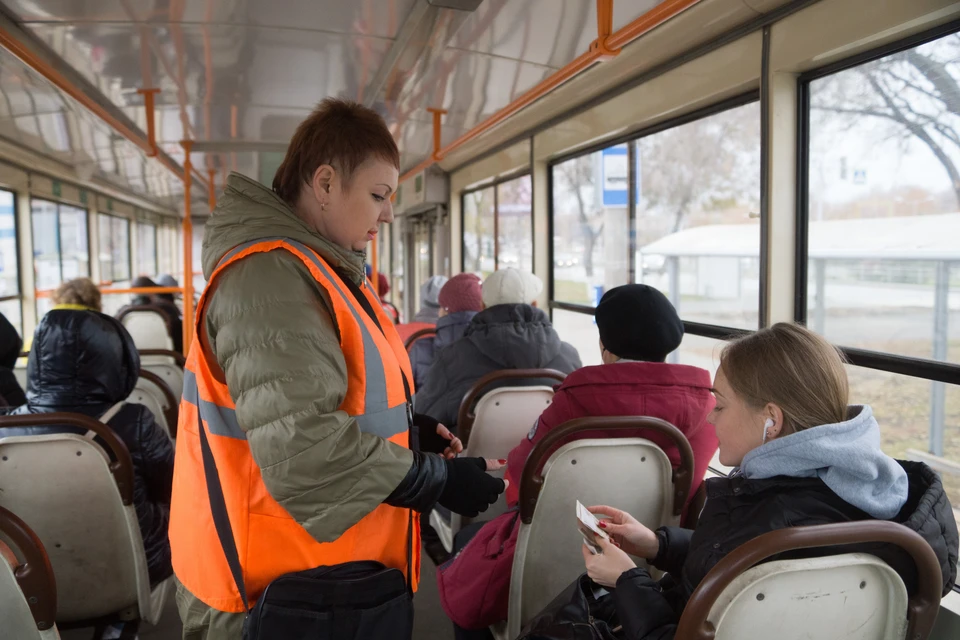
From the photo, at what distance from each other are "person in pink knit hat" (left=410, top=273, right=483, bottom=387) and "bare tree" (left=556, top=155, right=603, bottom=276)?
4.58 ft

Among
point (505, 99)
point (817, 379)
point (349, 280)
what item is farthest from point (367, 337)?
point (505, 99)

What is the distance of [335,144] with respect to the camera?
135 centimetres

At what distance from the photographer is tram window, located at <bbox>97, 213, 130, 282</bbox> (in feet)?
33.6

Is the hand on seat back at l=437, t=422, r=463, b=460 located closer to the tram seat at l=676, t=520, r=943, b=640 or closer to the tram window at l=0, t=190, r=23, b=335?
the tram seat at l=676, t=520, r=943, b=640

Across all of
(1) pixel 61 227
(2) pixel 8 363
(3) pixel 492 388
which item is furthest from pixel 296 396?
(1) pixel 61 227

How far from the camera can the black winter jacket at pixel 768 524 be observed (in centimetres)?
119

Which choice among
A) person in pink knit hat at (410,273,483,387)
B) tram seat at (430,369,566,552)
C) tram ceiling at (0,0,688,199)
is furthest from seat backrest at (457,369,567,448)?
tram ceiling at (0,0,688,199)

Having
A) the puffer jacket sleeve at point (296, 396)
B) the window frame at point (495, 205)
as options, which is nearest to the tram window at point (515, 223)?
the window frame at point (495, 205)

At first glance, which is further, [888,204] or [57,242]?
[57,242]

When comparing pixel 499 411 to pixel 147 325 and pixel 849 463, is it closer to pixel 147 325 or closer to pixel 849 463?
pixel 849 463

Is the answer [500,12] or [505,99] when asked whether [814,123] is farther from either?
[505,99]

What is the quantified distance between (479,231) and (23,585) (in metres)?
6.60

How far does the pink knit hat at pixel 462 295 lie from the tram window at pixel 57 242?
5.09 m

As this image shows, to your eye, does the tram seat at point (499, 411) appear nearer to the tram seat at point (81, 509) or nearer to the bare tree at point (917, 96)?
the tram seat at point (81, 509)
